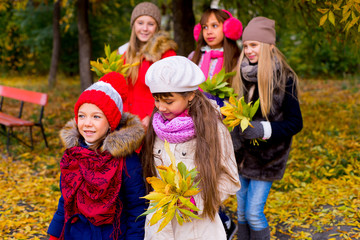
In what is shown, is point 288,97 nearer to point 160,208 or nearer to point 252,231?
point 252,231

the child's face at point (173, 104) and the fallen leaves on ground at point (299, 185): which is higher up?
the child's face at point (173, 104)

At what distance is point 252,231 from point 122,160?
4.55ft

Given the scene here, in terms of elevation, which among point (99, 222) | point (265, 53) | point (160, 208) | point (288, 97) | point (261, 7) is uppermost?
point (261, 7)

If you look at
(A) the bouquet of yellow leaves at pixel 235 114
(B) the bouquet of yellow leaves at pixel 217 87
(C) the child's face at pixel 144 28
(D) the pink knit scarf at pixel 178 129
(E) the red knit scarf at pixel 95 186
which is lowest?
(E) the red knit scarf at pixel 95 186

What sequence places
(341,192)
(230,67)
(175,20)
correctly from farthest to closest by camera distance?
(175,20) < (341,192) < (230,67)

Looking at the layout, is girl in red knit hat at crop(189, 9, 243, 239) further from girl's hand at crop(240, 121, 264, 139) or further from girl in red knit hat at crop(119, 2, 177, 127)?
girl's hand at crop(240, 121, 264, 139)

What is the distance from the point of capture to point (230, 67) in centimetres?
326

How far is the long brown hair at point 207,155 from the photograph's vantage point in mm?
2068

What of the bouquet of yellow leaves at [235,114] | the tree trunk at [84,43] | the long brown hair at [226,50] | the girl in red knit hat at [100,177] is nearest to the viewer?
the girl in red knit hat at [100,177]

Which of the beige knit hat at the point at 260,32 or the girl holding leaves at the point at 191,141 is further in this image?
the beige knit hat at the point at 260,32

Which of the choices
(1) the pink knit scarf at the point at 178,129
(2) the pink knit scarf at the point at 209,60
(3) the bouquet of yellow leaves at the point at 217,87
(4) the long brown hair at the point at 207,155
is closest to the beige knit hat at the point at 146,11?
(2) the pink knit scarf at the point at 209,60

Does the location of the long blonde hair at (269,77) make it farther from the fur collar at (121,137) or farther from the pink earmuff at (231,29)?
the fur collar at (121,137)

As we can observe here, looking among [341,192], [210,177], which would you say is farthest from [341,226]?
[210,177]

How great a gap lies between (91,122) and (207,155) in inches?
27.8
